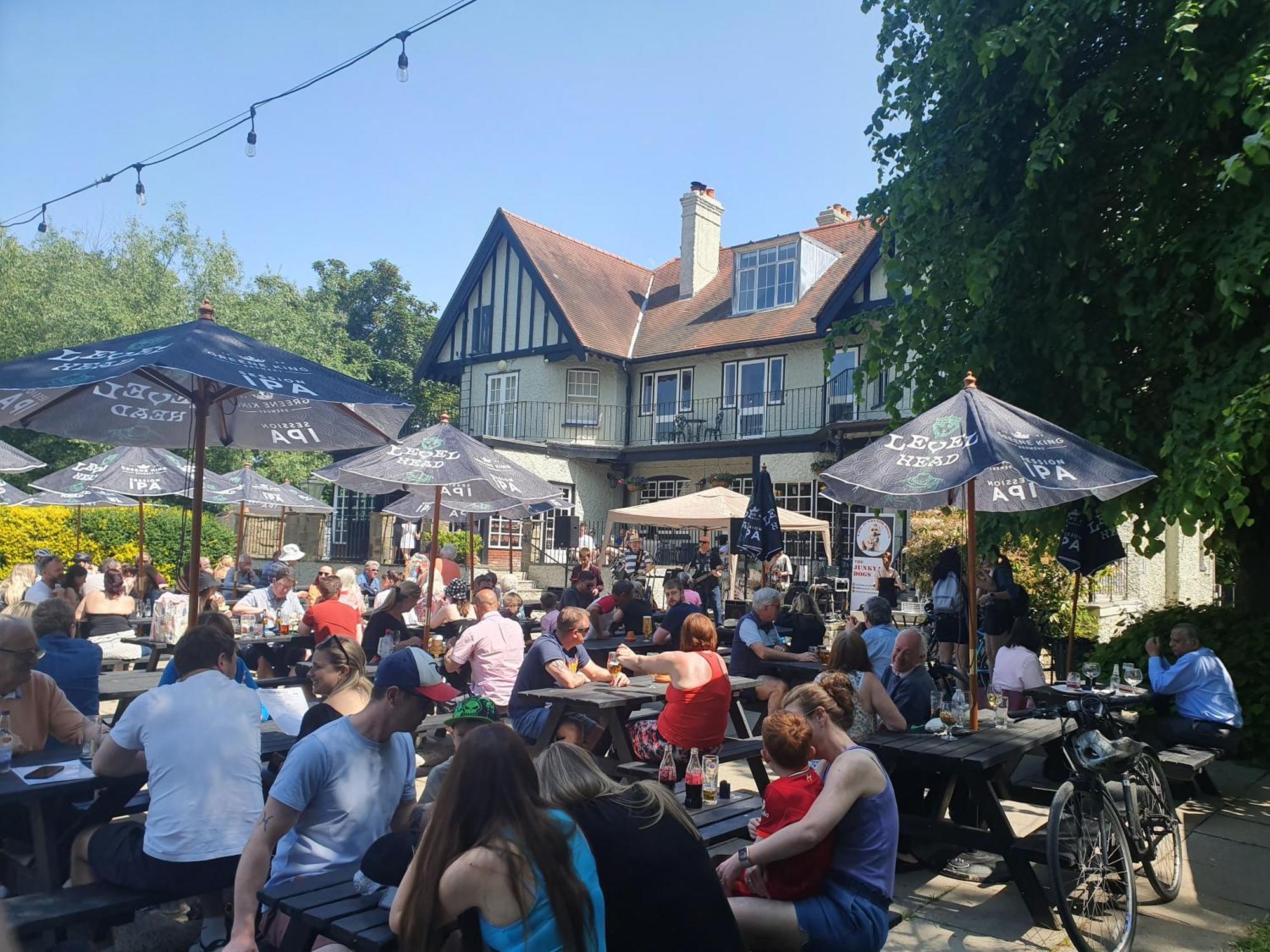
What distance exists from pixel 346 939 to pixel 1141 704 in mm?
6643

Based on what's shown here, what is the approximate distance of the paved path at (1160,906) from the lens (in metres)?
4.61

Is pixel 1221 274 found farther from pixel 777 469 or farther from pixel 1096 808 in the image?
pixel 777 469

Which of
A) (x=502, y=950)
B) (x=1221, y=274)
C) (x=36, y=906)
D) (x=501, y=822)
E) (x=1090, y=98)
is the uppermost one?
(x=1090, y=98)

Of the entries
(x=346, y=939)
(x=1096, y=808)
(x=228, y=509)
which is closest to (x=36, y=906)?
(x=346, y=939)

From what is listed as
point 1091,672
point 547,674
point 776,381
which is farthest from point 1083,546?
point 776,381

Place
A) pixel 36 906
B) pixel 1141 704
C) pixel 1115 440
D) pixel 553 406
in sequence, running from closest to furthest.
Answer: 1. pixel 36 906
2. pixel 1141 704
3. pixel 1115 440
4. pixel 553 406

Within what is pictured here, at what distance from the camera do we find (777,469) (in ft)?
79.6

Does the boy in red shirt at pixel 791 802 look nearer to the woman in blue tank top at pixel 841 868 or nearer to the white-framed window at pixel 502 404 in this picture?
the woman in blue tank top at pixel 841 868

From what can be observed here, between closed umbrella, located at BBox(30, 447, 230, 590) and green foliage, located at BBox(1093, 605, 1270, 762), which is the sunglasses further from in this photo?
green foliage, located at BBox(1093, 605, 1270, 762)

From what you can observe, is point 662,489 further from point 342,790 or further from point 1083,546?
point 342,790

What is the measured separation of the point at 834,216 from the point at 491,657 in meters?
25.9

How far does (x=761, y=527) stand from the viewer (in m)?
12.7

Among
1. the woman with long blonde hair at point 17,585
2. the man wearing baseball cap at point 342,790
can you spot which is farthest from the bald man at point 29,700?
the woman with long blonde hair at point 17,585

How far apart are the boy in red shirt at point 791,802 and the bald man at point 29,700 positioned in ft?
11.1
